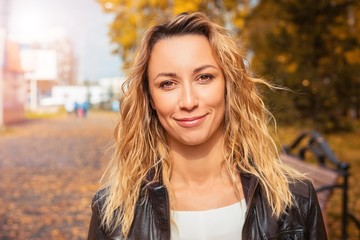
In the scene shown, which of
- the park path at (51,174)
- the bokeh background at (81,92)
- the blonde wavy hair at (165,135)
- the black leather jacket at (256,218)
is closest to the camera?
the black leather jacket at (256,218)

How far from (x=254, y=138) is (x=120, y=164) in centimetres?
52

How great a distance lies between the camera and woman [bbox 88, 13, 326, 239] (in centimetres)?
171

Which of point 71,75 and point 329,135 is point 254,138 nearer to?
point 71,75

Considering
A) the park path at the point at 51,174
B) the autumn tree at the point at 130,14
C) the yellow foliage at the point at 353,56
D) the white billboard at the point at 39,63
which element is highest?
the autumn tree at the point at 130,14

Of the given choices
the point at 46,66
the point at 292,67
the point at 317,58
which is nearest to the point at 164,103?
the point at 46,66

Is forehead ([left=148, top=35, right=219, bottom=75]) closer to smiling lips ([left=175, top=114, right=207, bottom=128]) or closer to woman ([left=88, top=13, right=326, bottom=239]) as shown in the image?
woman ([left=88, top=13, right=326, bottom=239])

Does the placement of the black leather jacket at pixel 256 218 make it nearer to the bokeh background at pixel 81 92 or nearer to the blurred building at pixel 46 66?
the bokeh background at pixel 81 92

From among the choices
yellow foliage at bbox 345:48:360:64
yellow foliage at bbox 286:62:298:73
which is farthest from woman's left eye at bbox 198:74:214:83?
yellow foliage at bbox 345:48:360:64

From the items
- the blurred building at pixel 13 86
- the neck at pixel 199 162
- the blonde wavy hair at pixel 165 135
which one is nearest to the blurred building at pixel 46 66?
the blurred building at pixel 13 86

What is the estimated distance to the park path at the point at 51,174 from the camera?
239 inches

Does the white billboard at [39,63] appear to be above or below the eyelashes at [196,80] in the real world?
above

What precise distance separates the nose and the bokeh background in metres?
3.45

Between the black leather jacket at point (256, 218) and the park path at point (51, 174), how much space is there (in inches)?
131

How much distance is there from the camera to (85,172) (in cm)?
934
